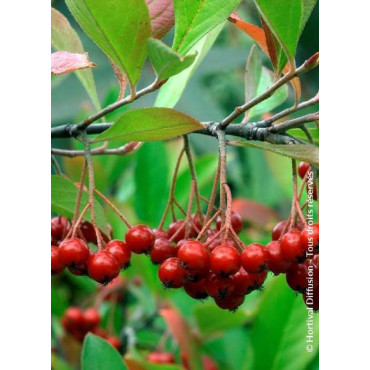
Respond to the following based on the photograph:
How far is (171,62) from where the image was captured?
105cm

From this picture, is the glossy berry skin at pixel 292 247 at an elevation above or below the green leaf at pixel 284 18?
below

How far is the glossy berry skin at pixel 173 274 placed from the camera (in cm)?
120

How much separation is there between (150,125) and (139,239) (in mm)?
201

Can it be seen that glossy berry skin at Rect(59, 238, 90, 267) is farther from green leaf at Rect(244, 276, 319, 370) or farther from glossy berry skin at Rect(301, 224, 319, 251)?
green leaf at Rect(244, 276, 319, 370)

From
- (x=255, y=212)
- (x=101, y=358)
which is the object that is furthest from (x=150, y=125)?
(x=255, y=212)

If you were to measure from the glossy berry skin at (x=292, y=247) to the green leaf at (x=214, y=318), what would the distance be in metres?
0.88

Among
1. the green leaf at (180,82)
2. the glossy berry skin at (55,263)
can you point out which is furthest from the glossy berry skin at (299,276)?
the green leaf at (180,82)

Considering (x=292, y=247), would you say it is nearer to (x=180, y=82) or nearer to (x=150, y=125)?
(x=150, y=125)

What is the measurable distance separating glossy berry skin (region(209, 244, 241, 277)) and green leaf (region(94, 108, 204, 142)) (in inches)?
7.6

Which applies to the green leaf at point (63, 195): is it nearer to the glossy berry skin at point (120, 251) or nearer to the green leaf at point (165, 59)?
the glossy berry skin at point (120, 251)

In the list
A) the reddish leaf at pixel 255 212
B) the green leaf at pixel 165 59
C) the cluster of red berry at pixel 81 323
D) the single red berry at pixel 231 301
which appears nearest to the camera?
the green leaf at pixel 165 59

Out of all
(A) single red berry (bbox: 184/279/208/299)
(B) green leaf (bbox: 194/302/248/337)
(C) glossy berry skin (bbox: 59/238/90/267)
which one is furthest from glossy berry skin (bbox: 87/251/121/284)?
(B) green leaf (bbox: 194/302/248/337)

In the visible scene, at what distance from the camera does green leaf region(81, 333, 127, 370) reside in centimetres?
141
